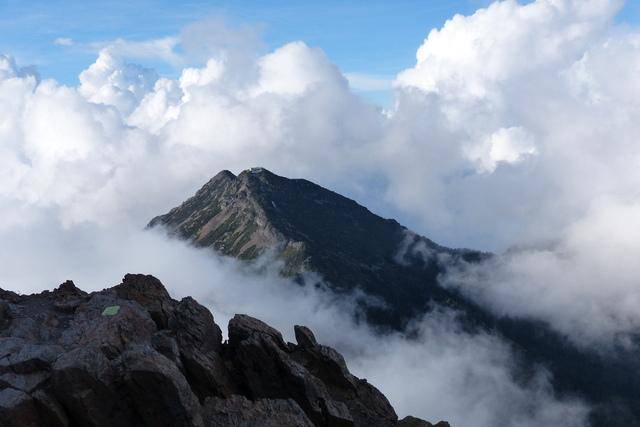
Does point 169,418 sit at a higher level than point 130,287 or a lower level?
lower

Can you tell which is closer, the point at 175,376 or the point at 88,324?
the point at 175,376

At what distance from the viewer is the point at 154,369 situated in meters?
39.8

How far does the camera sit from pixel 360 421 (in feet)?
184

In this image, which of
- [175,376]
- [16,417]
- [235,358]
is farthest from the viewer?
[235,358]

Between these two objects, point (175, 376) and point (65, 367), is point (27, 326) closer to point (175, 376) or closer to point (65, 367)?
point (65, 367)

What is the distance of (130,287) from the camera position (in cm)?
6456

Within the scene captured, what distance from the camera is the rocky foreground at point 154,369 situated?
39.3 m

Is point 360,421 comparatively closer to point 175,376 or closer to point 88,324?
point 175,376

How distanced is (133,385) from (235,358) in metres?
15.3

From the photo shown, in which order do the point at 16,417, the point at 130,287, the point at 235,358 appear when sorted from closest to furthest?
the point at 16,417
the point at 235,358
the point at 130,287

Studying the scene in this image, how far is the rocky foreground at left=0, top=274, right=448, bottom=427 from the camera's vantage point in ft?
129

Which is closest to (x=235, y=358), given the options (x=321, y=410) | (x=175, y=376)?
(x=321, y=410)

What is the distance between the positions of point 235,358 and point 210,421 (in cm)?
1214

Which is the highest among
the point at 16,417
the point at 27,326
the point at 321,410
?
the point at 321,410
